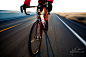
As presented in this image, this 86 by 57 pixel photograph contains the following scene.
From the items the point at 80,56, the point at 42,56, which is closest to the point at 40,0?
the point at 42,56

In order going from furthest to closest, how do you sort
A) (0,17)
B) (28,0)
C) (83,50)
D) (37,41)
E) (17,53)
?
(0,17)
(37,41)
(83,50)
(17,53)
(28,0)

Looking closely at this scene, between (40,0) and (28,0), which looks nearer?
(28,0)

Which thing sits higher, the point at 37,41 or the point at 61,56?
the point at 37,41

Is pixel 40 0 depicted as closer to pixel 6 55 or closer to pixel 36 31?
pixel 36 31

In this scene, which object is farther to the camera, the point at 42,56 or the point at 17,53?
the point at 17,53

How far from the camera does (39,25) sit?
2230mm

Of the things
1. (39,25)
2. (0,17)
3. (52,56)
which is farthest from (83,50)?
(0,17)

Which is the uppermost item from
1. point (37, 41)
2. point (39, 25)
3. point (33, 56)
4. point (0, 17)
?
point (0, 17)

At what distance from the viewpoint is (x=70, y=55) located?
6.23 ft

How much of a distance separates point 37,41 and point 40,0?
66.3 inches

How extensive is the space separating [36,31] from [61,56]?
1312 mm

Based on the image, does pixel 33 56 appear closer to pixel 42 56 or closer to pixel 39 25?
pixel 42 56

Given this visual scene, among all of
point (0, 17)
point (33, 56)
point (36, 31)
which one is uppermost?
point (0, 17)

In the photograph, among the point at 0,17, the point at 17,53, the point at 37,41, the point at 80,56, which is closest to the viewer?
the point at 80,56
